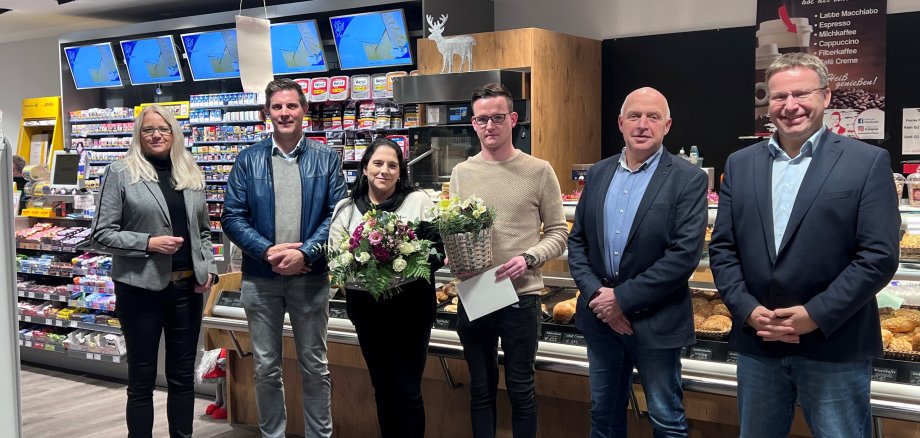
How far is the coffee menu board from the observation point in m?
6.20

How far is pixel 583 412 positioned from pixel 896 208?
173 cm

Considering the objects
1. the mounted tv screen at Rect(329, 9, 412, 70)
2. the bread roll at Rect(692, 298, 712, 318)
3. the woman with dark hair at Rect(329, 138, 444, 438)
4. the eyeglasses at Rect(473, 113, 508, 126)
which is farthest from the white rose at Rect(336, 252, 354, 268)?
the mounted tv screen at Rect(329, 9, 412, 70)

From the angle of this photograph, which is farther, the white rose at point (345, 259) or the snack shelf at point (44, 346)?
the snack shelf at point (44, 346)

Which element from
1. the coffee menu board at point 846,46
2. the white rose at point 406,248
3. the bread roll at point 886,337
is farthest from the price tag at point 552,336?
the coffee menu board at point 846,46

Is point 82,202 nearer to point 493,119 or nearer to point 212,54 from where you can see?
point 212,54

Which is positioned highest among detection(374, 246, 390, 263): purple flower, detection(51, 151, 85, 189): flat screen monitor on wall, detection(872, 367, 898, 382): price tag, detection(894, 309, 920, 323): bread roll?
detection(51, 151, 85, 189): flat screen monitor on wall

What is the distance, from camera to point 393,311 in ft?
10.6

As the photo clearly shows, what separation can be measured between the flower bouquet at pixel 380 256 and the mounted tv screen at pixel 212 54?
22.0 ft

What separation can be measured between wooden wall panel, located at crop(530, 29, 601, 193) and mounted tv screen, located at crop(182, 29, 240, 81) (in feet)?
13.1

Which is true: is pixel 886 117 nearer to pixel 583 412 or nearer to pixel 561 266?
pixel 561 266

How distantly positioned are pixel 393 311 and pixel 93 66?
8.92m

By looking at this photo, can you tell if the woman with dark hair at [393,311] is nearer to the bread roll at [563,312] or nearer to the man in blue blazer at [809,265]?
the bread roll at [563,312]

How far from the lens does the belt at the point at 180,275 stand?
3756 millimetres

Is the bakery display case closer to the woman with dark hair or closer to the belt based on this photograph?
the woman with dark hair
